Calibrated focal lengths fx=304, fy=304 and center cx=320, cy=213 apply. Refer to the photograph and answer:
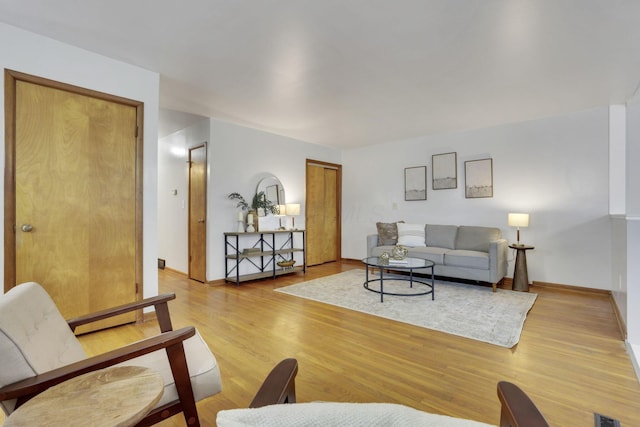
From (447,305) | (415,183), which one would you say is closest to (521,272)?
(447,305)

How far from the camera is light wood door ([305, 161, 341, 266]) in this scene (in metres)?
6.02

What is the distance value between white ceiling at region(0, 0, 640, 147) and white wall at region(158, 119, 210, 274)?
101cm

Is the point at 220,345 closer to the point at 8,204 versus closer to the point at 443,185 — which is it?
the point at 8,204

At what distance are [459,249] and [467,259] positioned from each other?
21.9 inches

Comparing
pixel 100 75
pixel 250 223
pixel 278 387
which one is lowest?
pixel 278 387

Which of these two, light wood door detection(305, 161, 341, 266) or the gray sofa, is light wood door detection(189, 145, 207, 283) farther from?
the gray sofa

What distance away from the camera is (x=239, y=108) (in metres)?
3.95

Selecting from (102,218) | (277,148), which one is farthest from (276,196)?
(102,218)

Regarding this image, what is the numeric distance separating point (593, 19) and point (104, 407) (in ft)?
10.8

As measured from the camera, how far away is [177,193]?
17.3 ft

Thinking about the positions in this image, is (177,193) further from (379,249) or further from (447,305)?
(447,305)

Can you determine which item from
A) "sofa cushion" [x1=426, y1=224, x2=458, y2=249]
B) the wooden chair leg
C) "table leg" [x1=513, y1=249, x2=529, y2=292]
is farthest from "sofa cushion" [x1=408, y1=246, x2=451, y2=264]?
the wooden chair leg

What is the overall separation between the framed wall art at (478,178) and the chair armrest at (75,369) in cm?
486

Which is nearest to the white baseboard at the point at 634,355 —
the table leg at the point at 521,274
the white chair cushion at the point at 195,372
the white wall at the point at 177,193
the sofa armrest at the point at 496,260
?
the sofa armrest at the point at 496,260
